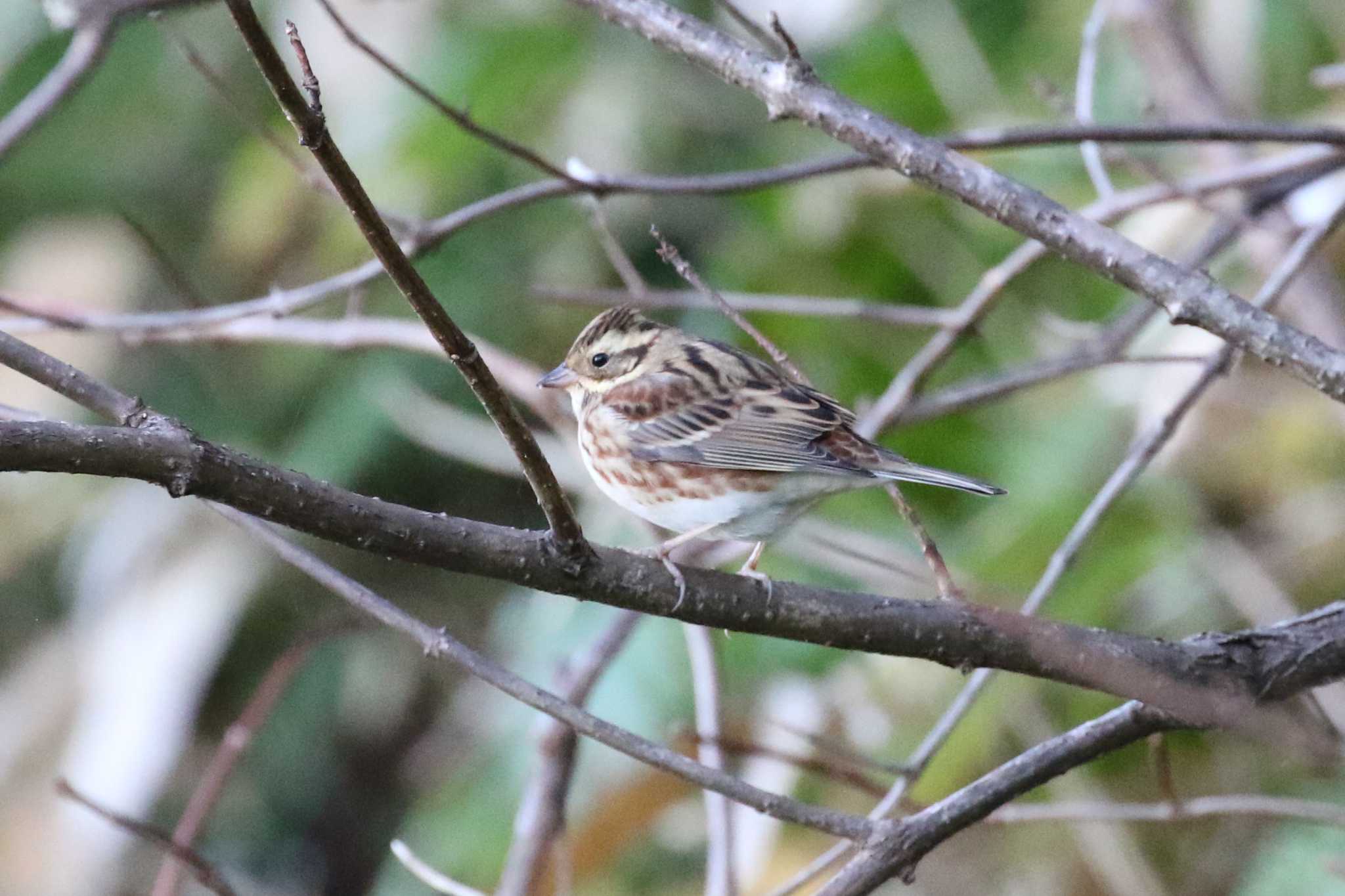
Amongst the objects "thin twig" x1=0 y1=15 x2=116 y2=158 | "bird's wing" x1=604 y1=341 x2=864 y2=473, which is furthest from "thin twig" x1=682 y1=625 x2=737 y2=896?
"thin twig" x1=0 y1=15 x2=116 y2=158

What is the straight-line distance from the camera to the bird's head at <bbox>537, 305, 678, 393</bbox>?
2877 millimetres

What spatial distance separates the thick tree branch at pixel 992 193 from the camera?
62.7 inches

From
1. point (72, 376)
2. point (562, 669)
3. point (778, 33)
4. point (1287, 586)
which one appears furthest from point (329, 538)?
point (1287, 586)

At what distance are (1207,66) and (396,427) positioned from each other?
2418 millimetres

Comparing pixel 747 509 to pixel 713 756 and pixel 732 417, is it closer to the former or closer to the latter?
pixel 732 417

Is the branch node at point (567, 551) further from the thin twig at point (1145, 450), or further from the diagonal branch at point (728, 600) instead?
the thin twig at point (1145, 450)

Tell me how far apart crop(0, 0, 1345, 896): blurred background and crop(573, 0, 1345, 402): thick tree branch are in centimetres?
95

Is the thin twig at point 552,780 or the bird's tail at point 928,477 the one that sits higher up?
the bird's tail at point 928,477

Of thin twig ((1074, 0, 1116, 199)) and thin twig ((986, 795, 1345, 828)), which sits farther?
thin twig ((1074, 0, 1116, 199))

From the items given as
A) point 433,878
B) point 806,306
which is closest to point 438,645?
point 433,878

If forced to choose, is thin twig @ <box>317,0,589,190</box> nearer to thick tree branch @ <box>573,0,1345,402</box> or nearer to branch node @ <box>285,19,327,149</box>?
thick tree branch @ <box>573,0,1345,402</box>

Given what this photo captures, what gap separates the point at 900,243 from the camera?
13.6 feet

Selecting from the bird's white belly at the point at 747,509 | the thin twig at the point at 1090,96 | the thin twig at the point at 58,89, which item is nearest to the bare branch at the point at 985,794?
the bird's white belly at the point at 747,509

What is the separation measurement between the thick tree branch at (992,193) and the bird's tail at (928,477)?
0.43 metres
